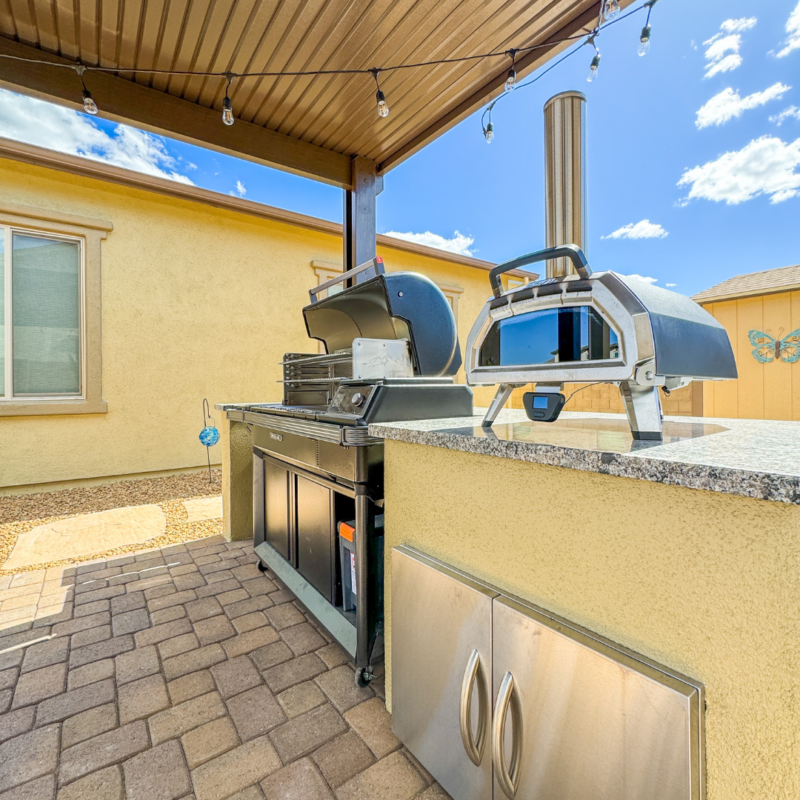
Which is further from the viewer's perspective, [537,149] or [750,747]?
[537,149]

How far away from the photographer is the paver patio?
121 centimetres

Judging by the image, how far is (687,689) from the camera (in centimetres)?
69

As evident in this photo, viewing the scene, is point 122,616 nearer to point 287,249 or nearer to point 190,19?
point 190,19

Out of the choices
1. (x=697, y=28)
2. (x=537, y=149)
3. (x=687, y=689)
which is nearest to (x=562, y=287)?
(x=687, y=689)

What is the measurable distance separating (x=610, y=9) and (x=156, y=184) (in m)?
4.41

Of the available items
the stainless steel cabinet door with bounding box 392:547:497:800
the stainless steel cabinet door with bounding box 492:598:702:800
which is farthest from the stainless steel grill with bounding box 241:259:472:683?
the stainless steel cabinet door with bounding box 492:598:702:800

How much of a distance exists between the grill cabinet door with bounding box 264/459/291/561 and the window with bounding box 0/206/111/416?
2.98 meters

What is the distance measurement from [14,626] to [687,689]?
2.79 metres

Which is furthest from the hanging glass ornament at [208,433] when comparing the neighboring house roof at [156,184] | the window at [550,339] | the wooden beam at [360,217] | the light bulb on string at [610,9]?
the light bulb on string at [610,9]

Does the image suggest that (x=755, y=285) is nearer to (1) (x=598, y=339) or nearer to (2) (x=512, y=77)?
(2) (x=512, y=77)

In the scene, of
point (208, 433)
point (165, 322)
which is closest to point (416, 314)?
point (208, 433)

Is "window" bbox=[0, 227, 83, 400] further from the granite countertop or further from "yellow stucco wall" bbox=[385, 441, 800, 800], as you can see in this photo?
"yellow stucco wall" bbox=[385, 441, 800, 800]

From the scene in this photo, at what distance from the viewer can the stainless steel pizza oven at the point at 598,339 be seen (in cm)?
95

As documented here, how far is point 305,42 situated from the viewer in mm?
2104
